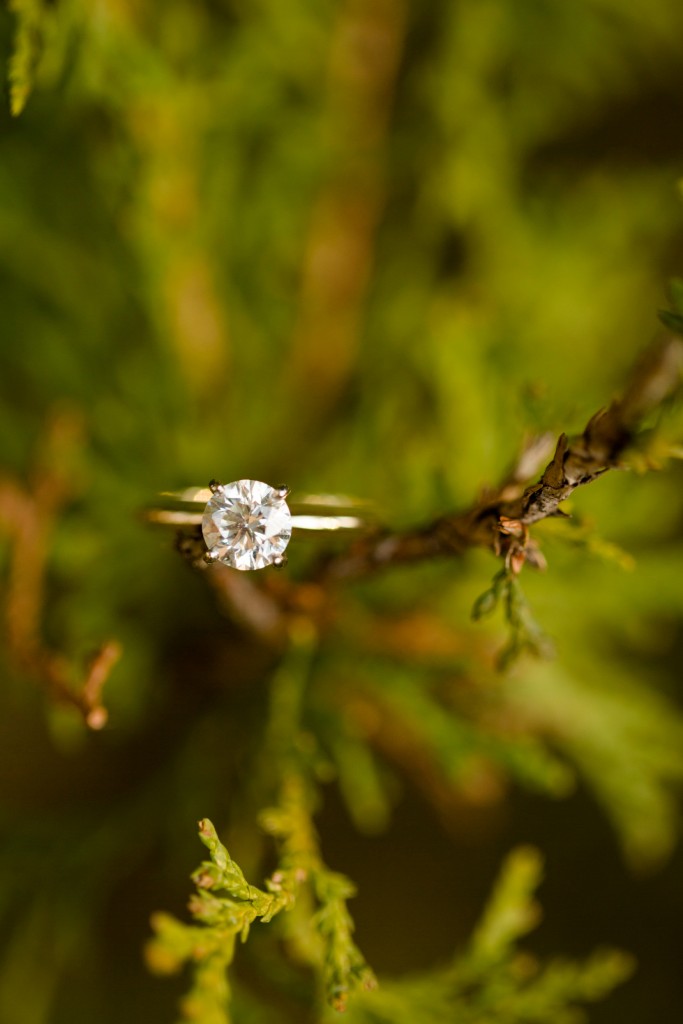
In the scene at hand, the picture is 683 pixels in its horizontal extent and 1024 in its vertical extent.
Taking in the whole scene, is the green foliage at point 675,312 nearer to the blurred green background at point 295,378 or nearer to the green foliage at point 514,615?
the green foliage at point 514,615

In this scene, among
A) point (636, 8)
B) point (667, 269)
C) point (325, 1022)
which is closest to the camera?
point (325, 1022)

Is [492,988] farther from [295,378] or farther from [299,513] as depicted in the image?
[295,378]

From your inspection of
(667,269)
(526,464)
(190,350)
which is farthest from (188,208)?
(667,269)

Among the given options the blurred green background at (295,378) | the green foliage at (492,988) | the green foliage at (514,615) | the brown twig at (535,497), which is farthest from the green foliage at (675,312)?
the green foliage at (492,988)

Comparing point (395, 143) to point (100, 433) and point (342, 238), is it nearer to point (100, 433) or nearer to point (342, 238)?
point (342, 238)

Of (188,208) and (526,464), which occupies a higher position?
(188,208)

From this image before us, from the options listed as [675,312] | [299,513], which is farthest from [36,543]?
[675,312]

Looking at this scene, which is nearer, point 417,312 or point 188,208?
point 188,208

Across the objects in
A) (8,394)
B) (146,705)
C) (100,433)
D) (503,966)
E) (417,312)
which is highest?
(8,394)
